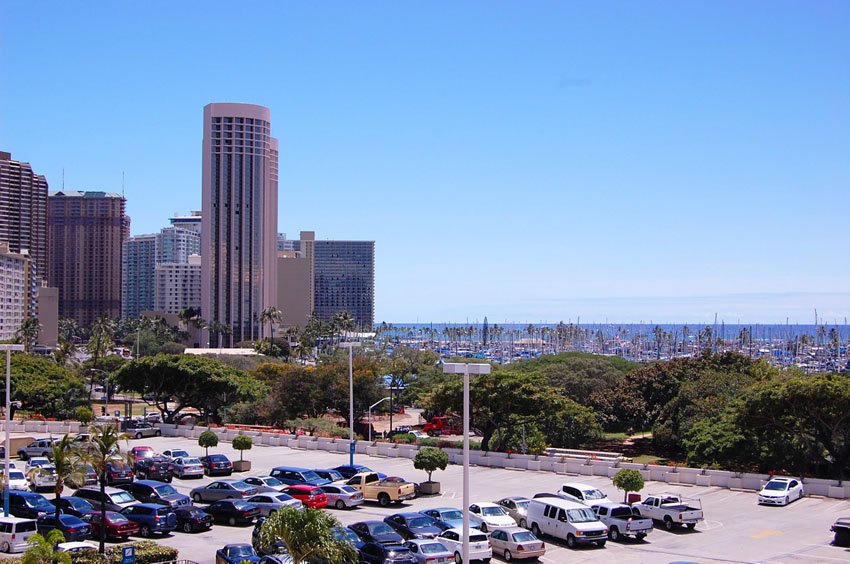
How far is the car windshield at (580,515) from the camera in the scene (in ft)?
93.9

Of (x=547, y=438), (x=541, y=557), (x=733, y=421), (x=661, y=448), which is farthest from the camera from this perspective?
(x=661, y=448)

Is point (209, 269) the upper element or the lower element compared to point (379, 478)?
upper

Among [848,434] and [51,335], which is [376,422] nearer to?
[848,434]

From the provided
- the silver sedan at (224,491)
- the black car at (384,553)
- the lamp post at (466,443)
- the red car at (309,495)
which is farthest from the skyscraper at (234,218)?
the lamp post at (466,443)

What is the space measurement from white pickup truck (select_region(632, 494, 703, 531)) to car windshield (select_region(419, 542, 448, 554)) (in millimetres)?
9957

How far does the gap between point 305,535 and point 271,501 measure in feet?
42.1

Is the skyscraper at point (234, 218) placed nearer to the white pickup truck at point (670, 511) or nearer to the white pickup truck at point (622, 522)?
the white pickup truck at point (670, 511)

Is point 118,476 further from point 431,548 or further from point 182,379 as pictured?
point 182,379

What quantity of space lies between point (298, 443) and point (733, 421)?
2467cm

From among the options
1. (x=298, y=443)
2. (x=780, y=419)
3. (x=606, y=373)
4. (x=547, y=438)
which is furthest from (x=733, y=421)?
(x=606, y=373)

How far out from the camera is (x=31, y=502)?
97.5 feet

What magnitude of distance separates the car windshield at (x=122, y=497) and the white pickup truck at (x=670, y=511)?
1802cm

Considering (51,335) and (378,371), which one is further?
(51,335)

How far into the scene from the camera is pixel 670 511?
30.9 meters
